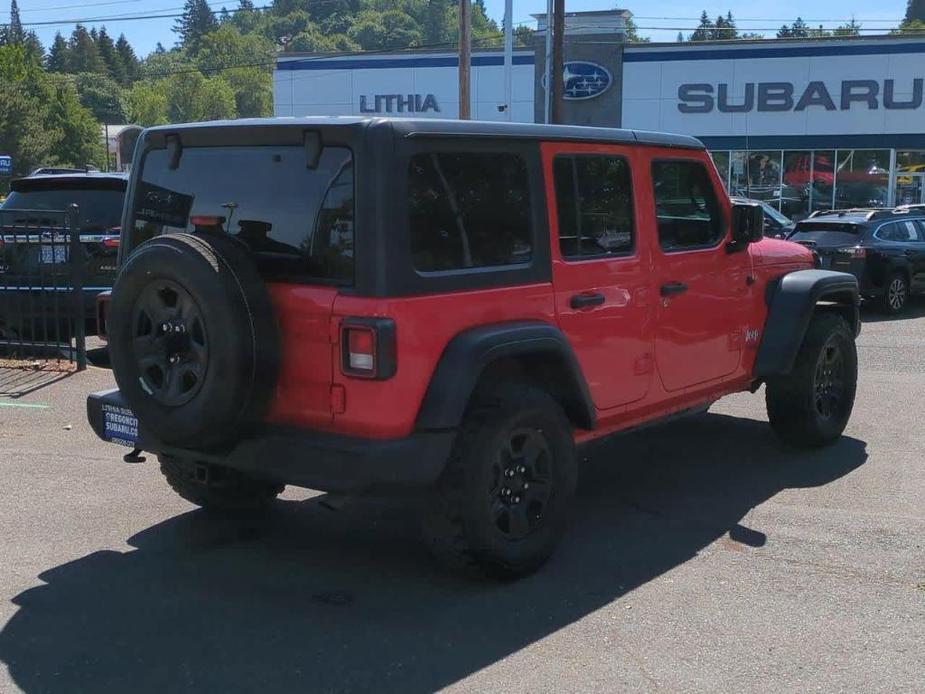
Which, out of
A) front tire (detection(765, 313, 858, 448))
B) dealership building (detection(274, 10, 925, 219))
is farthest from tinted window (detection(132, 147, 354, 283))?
dealership building (detection(274, 10, 925, 219))

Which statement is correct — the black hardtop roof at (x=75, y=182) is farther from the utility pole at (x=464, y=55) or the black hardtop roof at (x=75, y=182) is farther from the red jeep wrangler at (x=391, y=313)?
the utility pole at (x=464, y=55)

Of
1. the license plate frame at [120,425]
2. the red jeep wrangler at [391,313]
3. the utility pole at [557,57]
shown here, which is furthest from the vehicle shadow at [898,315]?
the license plate frame at [120,425]

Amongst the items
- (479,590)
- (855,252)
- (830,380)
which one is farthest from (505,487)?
(855,252)

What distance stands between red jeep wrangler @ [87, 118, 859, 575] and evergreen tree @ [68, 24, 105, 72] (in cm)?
18061

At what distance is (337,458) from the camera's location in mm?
4062

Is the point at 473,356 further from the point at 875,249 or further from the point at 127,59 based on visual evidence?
the point at 127,59

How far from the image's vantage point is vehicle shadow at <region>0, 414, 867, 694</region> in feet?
12.6

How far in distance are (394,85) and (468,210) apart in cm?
3209

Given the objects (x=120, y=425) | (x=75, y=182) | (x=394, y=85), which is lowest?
(x=120, y=425)

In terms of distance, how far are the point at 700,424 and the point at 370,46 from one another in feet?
484

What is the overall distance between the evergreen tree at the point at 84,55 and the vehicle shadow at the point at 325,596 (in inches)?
7100

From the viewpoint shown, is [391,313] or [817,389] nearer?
[391,313]

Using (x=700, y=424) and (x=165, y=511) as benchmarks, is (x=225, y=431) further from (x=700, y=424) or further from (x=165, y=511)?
(x=700, y=424)

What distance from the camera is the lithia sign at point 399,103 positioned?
35.0 m
